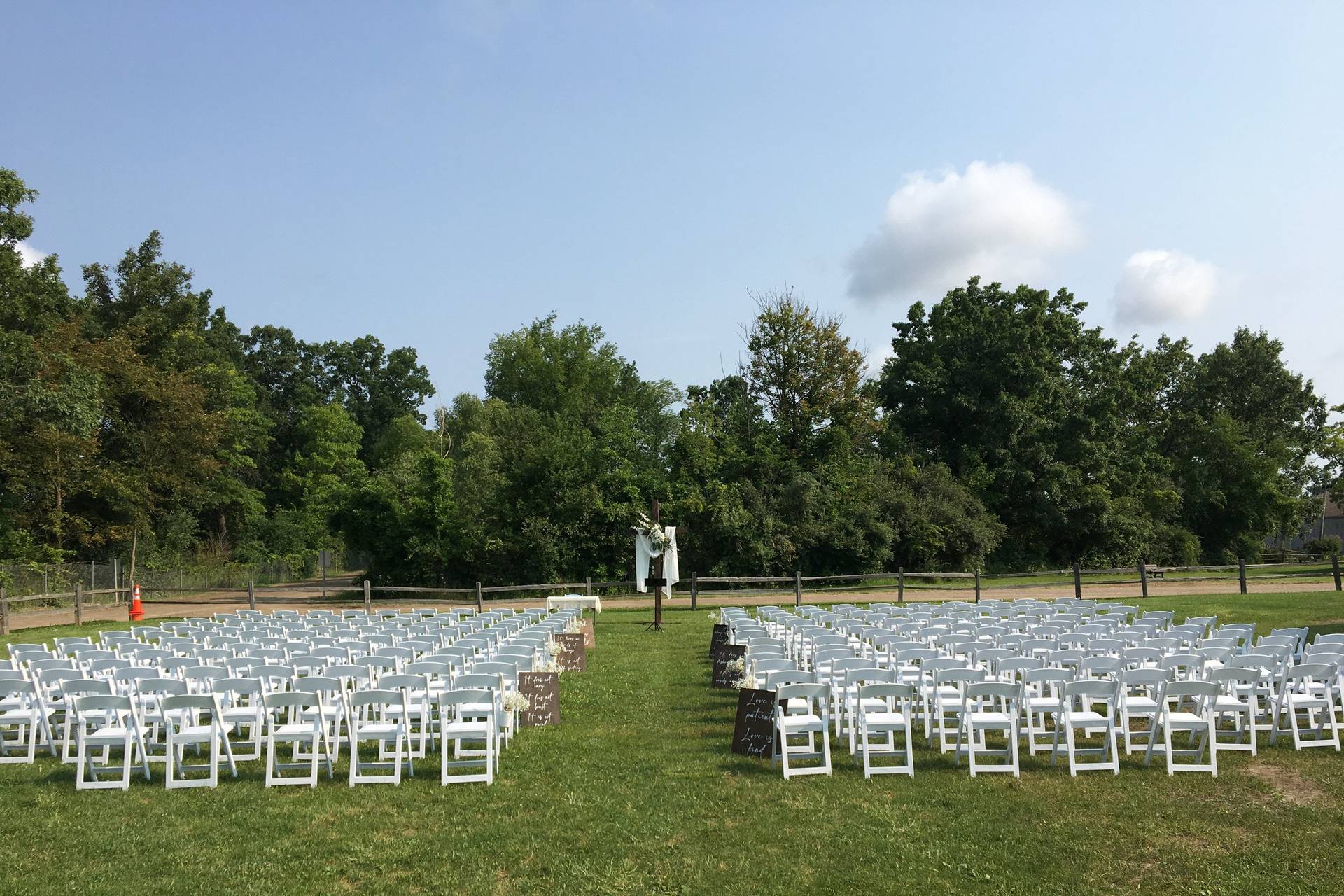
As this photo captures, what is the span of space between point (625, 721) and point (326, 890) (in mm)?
5514

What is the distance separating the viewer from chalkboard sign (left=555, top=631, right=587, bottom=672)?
50.9 feet

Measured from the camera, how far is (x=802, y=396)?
42.8 meters

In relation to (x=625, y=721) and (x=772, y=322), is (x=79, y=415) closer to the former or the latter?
(x=772, y=322)

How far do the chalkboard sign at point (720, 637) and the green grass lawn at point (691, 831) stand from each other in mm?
5755

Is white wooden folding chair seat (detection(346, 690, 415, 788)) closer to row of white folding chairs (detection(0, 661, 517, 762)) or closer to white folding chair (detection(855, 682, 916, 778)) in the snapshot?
row of white folding chairs (detection(0, 661, 517, 762))

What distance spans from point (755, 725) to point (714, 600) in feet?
67.8

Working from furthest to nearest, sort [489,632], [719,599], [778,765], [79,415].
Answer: [79,415] → [719,599] → [489,632] → [778,765]

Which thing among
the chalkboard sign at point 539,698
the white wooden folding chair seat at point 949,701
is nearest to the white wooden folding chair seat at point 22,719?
the chalkboard sign at point 539,698

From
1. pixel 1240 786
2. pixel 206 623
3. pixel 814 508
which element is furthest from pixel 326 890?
pixel 814 508

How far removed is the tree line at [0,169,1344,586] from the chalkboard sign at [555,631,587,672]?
21663mm

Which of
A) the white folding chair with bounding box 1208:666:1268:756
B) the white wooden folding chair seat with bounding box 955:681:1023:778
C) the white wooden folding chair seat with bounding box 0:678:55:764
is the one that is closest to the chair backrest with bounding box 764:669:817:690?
the white wooden folding chair seat with bounding box 955:681:1023:778

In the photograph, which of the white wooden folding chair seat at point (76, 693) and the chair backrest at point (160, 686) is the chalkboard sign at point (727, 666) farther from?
the white wooden folding chair seat at point (76, 693)

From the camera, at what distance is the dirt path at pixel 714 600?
27.6m

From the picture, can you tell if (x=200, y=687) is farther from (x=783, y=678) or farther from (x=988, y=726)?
(x=988, y=726)
